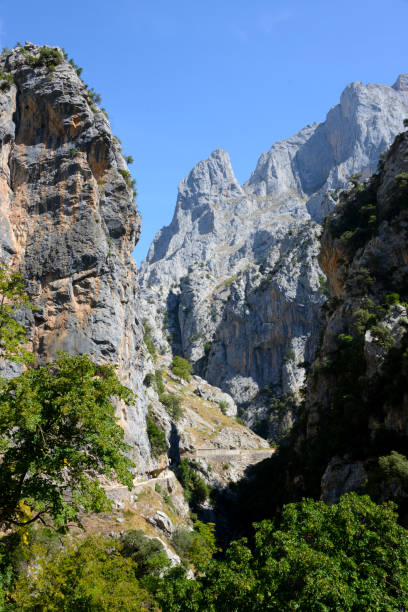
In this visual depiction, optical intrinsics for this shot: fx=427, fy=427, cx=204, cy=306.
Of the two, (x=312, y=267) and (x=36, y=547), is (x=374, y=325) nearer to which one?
(x=36, y=547)

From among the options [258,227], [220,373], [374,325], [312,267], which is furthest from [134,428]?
[258,227]

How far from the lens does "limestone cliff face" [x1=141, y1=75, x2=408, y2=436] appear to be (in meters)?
110

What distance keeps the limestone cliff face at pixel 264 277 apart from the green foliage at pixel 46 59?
153 feet

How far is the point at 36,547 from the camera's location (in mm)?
13625

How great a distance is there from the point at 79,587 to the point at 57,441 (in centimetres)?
447

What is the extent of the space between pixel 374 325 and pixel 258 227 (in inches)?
5895

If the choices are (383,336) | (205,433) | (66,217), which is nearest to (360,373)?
(383,336)

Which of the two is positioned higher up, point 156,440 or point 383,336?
point 383,336

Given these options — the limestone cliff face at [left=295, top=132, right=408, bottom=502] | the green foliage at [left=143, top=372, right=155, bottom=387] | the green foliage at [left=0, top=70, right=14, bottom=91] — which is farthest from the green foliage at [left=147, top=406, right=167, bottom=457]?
the green foliage at [left=0, top=70, right=14, bottom=91]

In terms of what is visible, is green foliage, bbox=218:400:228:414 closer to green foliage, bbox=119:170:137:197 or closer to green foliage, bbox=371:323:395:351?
green foliage, bbox=119:170:137:197

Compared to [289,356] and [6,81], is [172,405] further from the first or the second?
[6,81]

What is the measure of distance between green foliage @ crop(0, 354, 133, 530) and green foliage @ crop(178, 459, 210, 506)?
41.4 metres

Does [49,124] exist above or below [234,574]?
above

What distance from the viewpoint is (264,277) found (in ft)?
420
